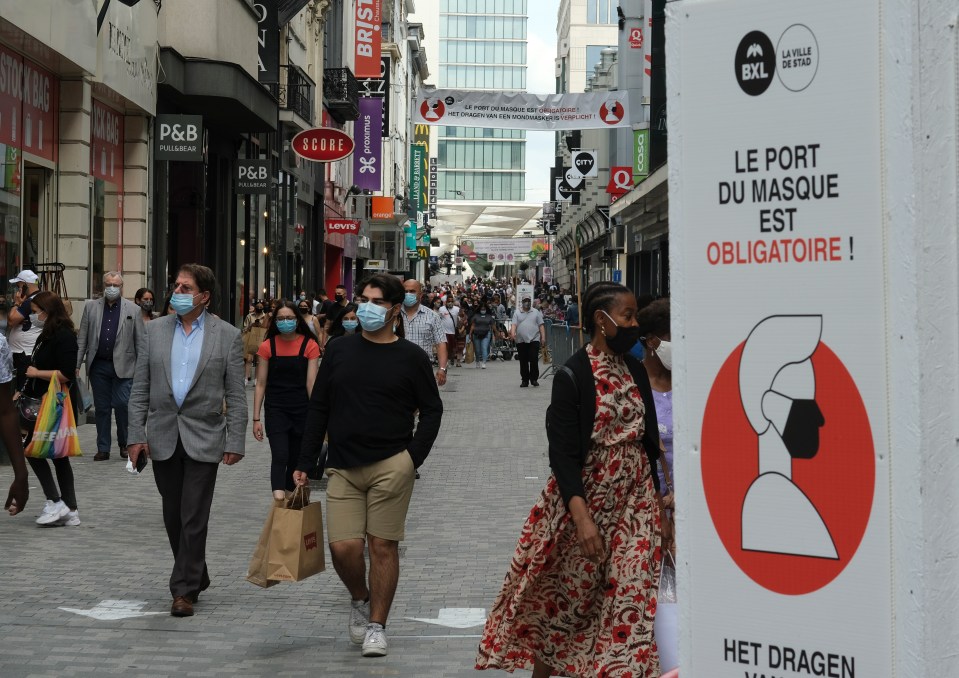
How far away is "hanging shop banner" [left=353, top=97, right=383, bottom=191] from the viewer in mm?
50469

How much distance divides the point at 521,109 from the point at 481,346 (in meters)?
12.1

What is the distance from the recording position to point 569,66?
297 feet

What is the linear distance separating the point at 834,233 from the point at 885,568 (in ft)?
2.15

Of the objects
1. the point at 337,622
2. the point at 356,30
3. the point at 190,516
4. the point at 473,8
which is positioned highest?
the point at 473,8

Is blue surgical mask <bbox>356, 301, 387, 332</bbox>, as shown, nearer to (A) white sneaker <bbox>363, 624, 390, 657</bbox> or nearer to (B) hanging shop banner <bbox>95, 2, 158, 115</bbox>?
(A) white sneaker <bbox>363, 624, 390, 657</bbox>

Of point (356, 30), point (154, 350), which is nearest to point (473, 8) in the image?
point (356, 30)

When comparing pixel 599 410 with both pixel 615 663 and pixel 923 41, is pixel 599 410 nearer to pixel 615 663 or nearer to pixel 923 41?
pixel 615 663

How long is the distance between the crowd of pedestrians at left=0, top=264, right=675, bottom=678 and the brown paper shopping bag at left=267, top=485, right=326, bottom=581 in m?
0.13

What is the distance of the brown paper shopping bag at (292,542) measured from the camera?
6.80m

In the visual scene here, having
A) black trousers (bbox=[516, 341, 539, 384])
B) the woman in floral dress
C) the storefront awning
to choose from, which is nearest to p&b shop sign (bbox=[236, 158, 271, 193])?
the storefront awning

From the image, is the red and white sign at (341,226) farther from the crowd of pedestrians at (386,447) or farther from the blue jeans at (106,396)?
the crowd of pedestrians at (386,447)

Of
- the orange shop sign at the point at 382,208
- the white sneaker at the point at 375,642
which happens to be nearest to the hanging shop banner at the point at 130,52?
the white sneaker at the point at 375,642

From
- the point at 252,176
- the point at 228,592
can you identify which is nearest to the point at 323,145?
the point at 252,176

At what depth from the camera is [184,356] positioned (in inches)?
304
